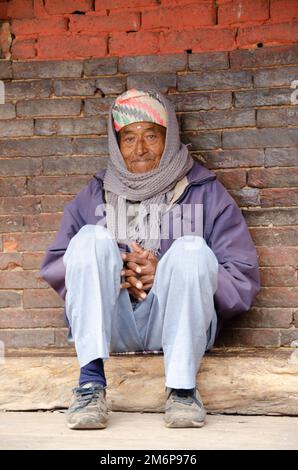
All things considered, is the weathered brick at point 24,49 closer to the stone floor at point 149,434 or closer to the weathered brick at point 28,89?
the weathered brick at point 28,89

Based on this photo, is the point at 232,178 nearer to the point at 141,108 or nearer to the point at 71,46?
the point at 141,108

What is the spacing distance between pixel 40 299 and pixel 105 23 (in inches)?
57.4

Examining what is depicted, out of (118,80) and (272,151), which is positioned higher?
(118,80)

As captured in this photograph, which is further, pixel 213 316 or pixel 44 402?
pixel 44 402

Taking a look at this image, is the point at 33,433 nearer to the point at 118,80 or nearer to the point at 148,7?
the point at 118,80

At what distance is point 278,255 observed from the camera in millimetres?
3773

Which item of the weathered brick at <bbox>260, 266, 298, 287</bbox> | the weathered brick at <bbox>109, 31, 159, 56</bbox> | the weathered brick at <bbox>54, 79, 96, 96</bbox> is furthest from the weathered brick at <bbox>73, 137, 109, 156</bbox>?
the weathered brick at <bbox>260, 266, 298, 287</bbox>

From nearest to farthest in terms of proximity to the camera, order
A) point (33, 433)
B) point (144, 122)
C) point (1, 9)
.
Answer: point (33, 433) → point (144, 122) → point (1, 9)

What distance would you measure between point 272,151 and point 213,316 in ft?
3.24

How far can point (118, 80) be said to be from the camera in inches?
156

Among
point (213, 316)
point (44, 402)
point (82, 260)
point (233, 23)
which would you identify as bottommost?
point (44, 402)

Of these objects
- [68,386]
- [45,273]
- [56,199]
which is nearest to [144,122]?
[56,199]

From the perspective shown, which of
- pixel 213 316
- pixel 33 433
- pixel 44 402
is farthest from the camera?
pixel 44 402

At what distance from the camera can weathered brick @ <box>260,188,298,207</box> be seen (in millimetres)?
3783
